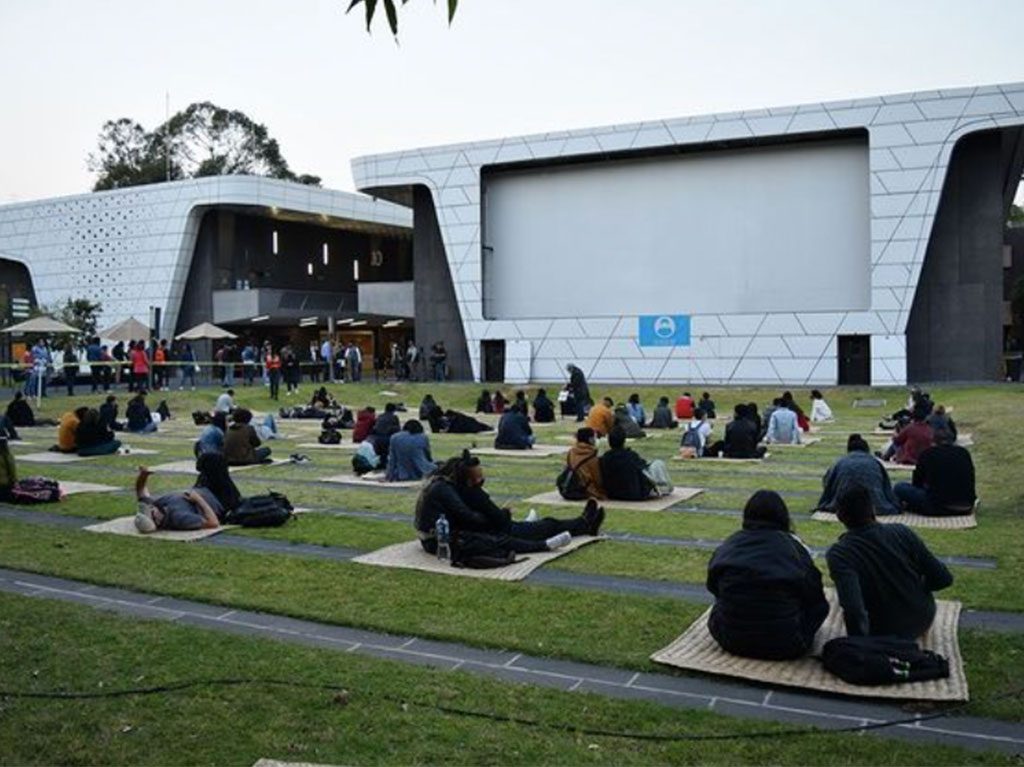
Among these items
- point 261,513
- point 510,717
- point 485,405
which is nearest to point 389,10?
point 510,717

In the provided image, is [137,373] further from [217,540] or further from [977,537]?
[977,537]

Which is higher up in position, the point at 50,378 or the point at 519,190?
the point at 519,190

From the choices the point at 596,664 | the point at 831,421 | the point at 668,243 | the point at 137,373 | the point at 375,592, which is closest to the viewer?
the point at 596,664

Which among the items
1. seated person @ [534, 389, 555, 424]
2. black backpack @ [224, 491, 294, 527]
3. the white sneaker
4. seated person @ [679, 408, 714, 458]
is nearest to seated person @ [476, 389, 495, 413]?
seated person @ [534, 389, 555, 424]

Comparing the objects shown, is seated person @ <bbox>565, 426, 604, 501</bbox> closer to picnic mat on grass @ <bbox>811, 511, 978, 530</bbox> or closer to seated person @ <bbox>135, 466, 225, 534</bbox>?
picnic mat on grass @ <bbox>811, 511, 978, 530</bbox>

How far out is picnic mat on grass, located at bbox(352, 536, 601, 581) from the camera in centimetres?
826

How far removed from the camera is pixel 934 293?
116 feet

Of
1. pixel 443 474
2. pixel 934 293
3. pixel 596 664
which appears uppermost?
pixel 934 293

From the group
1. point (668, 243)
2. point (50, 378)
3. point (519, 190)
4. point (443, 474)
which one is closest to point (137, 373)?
point (50, 378)

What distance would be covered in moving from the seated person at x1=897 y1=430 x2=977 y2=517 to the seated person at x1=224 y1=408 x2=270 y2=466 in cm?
1017

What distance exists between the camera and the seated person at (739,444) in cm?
1683

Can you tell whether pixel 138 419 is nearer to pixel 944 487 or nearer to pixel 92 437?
pixel 92 437

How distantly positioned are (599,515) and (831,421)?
55.8 ft

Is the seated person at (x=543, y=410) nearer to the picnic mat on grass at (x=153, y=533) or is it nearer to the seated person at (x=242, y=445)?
the seated person at (x=242, y=445)
